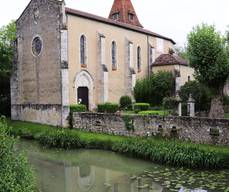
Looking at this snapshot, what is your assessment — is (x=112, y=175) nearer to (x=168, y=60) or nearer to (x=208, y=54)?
(x=208, y=54)

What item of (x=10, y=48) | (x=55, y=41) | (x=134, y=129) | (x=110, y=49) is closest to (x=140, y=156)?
(x=134, y=129)

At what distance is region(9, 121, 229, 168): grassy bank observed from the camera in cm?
1691

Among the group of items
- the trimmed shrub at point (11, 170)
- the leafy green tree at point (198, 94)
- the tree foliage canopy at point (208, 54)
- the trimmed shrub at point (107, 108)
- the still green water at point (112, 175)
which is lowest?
the still green water at point (112, 175)

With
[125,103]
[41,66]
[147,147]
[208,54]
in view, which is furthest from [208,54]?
[41,66]

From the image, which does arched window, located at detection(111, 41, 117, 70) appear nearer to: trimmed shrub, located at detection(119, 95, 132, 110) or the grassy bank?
trimmed shrub, located at detection(119, 95, 132, 110)

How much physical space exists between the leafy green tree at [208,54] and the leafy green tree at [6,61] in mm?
19042

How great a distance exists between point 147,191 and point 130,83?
2473cm

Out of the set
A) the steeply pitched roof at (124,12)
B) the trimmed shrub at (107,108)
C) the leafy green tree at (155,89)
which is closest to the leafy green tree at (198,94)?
the leafy green tree at (155,89)

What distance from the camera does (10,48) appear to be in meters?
35.3

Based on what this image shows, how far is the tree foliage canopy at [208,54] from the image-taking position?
24.2 m

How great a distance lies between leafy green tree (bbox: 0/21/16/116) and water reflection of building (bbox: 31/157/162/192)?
17358 mm

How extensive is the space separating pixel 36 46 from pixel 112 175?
65.8 feet

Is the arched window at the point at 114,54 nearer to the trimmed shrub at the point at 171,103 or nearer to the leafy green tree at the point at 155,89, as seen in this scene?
the leafy green tree at the point at 155,89

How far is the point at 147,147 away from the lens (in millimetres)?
19500
